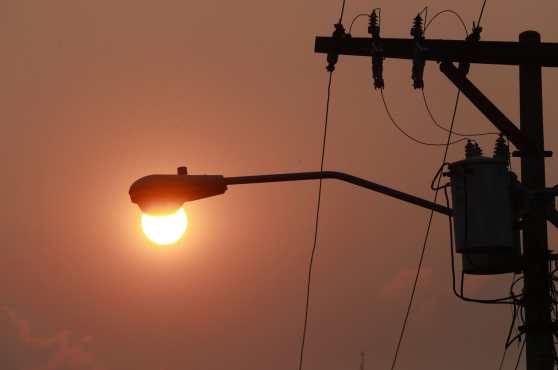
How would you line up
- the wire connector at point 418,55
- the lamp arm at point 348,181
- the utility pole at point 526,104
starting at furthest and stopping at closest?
the wire connector at point 418,55 → the utility pole at point 526,104 → the lamp arm at point 348,181

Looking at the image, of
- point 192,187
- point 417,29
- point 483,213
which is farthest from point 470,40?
point 192,187

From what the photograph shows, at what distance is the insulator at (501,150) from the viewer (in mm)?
13609

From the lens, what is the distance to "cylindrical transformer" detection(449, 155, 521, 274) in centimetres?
1331

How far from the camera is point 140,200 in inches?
540

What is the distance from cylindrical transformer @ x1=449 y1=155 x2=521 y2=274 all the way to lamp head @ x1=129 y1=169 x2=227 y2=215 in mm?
2570

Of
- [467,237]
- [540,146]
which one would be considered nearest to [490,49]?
[540,146]

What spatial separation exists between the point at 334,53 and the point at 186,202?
2705mm

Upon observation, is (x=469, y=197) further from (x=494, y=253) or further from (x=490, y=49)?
(x=490, y=49)

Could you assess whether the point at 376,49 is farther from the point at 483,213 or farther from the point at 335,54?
the point at 483,213

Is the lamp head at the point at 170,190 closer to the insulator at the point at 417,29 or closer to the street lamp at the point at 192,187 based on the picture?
the street lamp at the point at 192,187

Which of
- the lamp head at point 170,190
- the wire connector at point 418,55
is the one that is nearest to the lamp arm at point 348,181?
the lamp head at point 170,190

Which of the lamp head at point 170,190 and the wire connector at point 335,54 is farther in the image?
the wire connector at point 335,54

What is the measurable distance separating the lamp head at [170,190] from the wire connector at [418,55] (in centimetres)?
264

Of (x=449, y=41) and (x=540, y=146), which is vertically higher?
(x=449, y=41)
